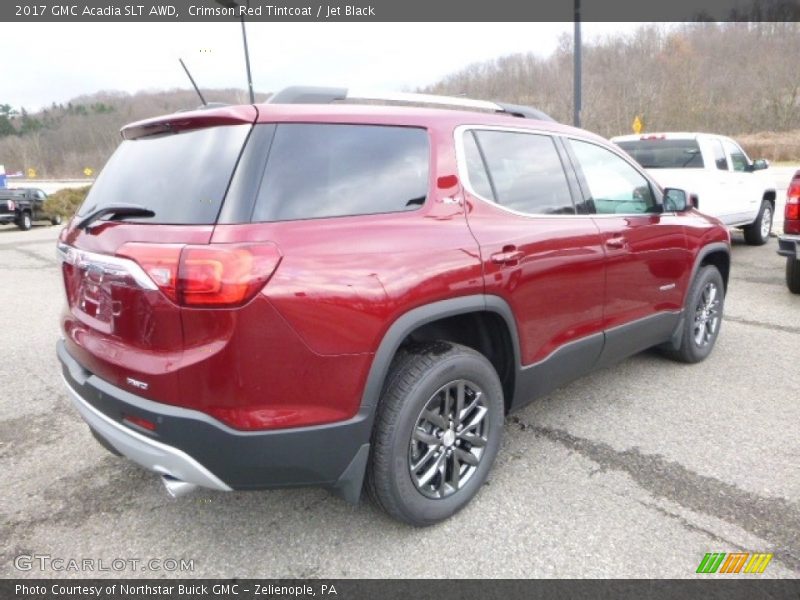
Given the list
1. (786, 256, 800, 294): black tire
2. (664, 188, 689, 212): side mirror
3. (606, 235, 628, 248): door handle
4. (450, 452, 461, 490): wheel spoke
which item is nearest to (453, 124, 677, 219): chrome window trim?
(606, 235, 628, 248): door handle

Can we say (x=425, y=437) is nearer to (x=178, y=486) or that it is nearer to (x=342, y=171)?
(x=178, y=486)

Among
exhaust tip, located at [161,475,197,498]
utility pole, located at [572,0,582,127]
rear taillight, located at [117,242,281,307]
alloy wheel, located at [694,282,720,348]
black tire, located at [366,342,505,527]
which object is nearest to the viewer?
rear taillight, located at [117,242,281,307]

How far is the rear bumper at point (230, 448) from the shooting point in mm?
1927

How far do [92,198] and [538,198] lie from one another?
217 cm

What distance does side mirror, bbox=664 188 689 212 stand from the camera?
3838 millimetres

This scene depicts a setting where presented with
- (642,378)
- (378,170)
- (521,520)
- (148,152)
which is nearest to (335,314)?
(378,170)

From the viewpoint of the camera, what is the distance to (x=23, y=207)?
19172 millimetres

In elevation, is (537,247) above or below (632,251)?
above

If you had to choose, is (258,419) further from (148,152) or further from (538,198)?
(538,198)

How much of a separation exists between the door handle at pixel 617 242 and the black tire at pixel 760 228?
7.91 metres

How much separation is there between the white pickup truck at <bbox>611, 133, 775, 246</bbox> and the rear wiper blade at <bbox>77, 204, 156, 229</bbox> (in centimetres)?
722

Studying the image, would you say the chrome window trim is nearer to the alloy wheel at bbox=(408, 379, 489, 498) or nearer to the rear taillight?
the alloy wheel at bbox=(408, 379, 489, 498)

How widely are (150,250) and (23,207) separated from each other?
21203 millimetres

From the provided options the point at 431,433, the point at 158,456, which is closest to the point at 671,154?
the point at 431,433
